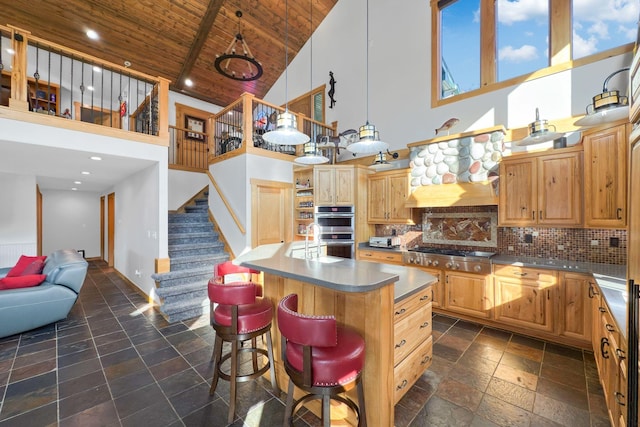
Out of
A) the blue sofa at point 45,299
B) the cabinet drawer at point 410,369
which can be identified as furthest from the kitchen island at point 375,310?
the blue sofa at point 45,299

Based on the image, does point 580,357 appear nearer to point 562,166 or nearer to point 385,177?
point 562,166

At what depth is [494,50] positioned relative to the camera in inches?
156

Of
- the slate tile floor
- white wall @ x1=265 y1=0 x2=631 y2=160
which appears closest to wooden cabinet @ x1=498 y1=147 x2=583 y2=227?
white wall @ x1=265 y1=0 x2=631 y2=160

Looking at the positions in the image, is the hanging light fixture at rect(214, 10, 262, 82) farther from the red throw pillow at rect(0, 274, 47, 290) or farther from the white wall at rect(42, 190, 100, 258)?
the white wall at rect(42, 190, 100, 258)

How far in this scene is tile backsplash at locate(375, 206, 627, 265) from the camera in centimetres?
300

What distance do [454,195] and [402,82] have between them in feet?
8.41

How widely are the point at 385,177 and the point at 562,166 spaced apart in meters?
2.41

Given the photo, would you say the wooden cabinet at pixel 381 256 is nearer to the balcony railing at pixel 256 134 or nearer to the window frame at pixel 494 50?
the balcony railing at pixel 256 134

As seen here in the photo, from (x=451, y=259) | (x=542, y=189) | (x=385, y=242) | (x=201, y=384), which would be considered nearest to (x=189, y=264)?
(x=201, y=384)

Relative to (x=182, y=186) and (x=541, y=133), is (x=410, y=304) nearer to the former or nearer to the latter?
(x=541, y=133)

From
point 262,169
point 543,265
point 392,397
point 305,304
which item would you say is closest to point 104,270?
point 262,169

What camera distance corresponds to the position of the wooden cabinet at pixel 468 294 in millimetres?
3434

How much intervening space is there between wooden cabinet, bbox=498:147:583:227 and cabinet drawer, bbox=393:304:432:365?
2.11 m

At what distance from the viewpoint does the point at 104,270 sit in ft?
22.9
